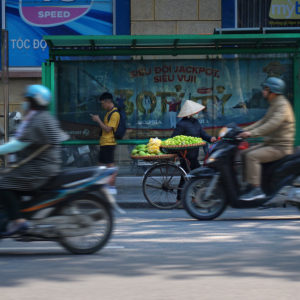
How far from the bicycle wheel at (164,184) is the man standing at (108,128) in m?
1.14

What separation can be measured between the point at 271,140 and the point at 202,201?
47.3 inches

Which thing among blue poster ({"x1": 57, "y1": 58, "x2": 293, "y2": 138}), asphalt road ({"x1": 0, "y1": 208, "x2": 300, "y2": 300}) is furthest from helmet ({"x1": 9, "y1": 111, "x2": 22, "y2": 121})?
asphalt road ({"x1": 0, "y1": 208, "x2": 300, "y2": 300})

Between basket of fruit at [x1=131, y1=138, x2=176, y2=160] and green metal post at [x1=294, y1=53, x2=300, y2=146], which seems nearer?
basket of fruit at [x1=131, y1=138, x2=176, y2=160]

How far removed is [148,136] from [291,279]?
26.1 ft

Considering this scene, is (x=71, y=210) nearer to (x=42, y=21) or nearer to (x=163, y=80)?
(x=163, y=80)

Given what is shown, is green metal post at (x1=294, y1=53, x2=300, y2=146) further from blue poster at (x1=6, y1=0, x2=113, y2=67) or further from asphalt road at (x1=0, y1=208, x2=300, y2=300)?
blue poster at (x1=6, y1=0, x2=113, y2=67)

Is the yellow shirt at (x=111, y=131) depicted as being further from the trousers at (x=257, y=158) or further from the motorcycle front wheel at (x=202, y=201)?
the trousers at (x=257, y=158)

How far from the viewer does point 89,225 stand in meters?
5.44

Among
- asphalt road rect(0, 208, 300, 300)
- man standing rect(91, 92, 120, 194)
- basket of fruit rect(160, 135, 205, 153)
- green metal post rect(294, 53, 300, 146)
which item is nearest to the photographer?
asphalt road rect(0, 208, 300, 300)

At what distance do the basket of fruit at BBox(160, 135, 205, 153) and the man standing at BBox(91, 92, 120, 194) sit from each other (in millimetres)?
1470

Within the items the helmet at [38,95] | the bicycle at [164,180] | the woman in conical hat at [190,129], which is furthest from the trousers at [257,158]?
the helmet at [38,95]

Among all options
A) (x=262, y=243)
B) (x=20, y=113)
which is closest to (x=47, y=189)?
(x=262, y=243)

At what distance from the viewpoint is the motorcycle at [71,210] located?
5.34 m

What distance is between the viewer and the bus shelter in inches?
464
